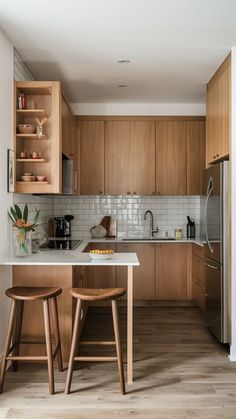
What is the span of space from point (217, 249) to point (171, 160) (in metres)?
2.15

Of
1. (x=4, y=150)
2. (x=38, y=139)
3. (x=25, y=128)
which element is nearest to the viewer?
(x=4, y=150)

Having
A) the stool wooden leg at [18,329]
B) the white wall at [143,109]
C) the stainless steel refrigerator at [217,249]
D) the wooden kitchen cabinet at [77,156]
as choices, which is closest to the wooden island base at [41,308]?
the stool wooden leg at [18,329]

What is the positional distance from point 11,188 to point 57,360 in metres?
1.46

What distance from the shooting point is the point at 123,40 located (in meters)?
3.74

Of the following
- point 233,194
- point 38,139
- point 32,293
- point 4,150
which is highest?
point 38,139

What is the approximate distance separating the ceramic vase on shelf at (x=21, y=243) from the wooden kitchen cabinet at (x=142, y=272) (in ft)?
7.14

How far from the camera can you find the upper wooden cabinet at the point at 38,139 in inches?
158

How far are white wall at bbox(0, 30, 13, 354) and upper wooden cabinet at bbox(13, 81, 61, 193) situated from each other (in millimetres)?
201

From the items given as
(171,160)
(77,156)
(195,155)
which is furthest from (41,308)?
(195,155)

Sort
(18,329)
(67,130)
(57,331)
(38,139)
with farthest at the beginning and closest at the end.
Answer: (67,130), (38,139), (18,329), (57,331)

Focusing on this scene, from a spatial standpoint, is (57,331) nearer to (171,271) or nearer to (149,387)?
(149,387)

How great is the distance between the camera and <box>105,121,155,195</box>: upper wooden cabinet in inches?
236

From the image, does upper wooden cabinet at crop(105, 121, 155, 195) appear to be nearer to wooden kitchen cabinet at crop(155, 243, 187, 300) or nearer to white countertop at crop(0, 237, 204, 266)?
wooden kitchen cabinet at crop(155, 243, 187, 300)

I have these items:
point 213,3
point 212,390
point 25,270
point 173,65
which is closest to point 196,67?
point 173,65
